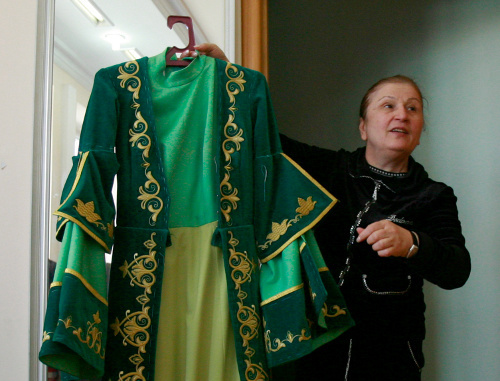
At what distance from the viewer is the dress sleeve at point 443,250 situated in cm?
134

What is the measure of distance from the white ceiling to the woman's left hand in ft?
2.04

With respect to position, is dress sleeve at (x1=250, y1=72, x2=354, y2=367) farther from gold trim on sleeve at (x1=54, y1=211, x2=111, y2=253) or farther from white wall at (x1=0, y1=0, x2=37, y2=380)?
white wall at (x1=0, y1=0, x2=37, y2=380)

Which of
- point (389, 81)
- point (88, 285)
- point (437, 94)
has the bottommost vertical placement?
point (88, 285)

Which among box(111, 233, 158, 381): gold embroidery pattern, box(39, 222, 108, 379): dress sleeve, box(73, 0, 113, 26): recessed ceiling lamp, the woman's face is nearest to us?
box(39, 222, 108, 379): dress sleeve

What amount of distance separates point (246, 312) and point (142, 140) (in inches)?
13.9

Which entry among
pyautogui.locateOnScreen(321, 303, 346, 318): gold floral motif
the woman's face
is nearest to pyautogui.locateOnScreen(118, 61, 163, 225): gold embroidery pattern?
pyautogui.locateOnScreen(321, 303, 346, 318): gold floral motif

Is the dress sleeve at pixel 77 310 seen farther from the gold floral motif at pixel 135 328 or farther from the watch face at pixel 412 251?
the watch face at pixel 412 251

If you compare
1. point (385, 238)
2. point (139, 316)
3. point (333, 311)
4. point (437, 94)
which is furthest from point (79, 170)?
point (437, 94)

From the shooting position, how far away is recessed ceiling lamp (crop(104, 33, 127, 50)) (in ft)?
4.32

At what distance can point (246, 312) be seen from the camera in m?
1.06

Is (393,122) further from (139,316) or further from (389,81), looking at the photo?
(139,316)

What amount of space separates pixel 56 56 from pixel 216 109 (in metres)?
0.30

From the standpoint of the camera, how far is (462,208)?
2.71 m

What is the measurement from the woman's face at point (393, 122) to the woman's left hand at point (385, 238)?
0.36 metres
